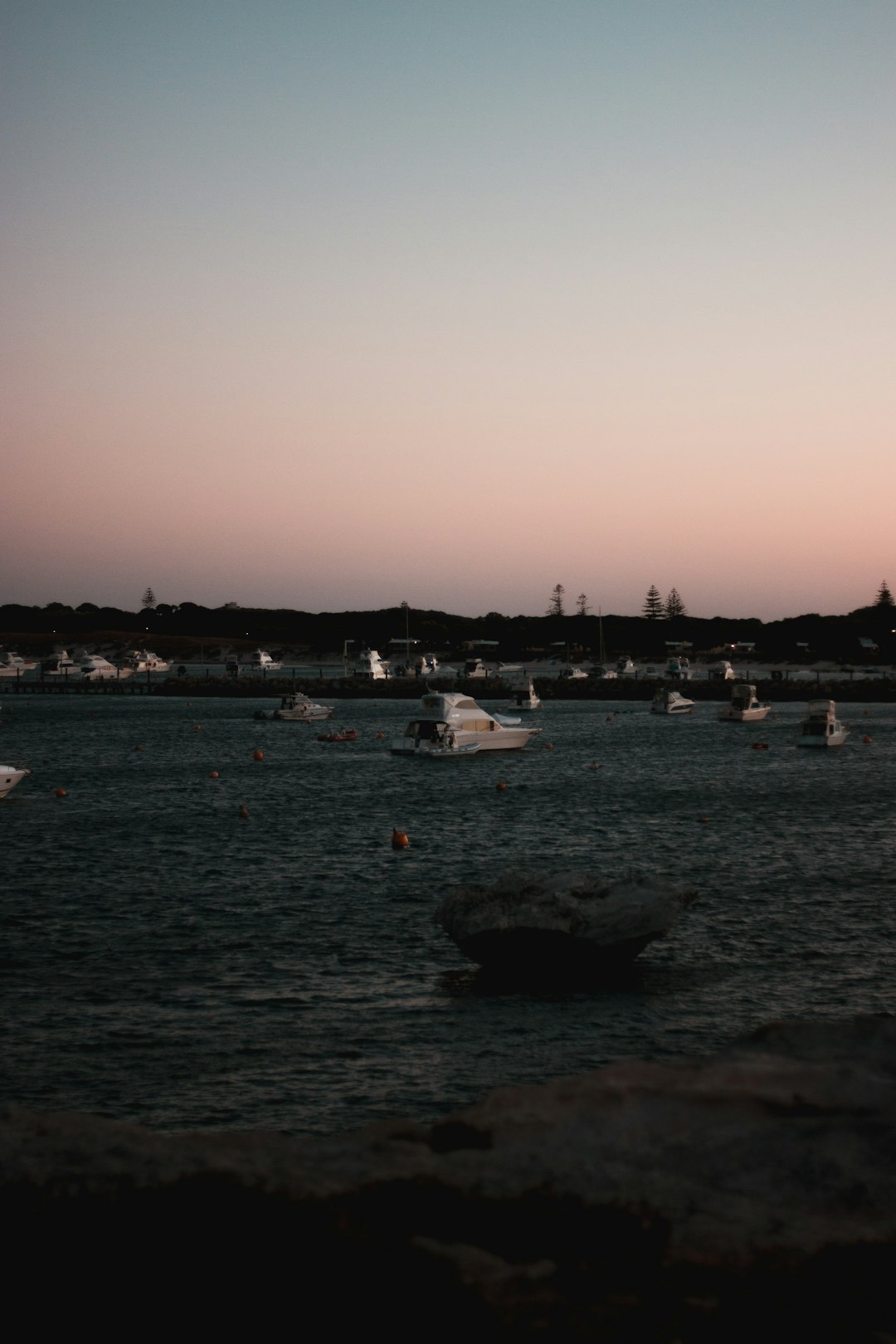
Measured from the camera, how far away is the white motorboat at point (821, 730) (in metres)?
88.4

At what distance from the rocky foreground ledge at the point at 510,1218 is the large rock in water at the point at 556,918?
1468 cm

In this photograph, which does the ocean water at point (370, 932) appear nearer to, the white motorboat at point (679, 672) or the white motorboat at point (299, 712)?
the white motorboat at point (299, 712)

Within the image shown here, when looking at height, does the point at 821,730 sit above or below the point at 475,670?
below

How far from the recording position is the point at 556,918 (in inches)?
929

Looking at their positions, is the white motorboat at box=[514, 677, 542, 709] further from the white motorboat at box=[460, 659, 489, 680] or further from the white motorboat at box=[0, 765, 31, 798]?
the white motorboat at box=[0, 765, 31, 798]

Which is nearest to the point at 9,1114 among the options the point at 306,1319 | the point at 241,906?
the point at 306,1319

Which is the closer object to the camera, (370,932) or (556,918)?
(556,918)

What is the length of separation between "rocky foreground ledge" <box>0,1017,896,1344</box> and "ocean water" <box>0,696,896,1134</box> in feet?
31.2

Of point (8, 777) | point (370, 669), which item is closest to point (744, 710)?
point (8, 777)

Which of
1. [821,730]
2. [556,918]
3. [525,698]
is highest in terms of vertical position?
[525,698]

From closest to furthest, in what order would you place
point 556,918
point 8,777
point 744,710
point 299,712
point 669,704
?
point 556,918 < point 8,777 < point 744,710 < point 299,712 < point 669,704

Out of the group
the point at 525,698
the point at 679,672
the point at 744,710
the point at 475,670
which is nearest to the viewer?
the point at 744,710

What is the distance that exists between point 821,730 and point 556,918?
69.7 meters

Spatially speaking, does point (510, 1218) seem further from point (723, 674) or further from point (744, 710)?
point (723, 674)
